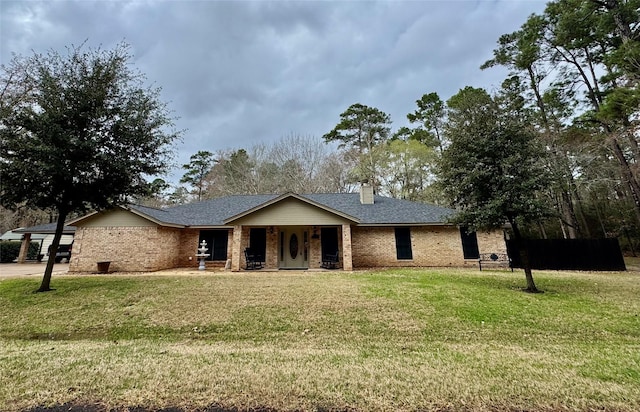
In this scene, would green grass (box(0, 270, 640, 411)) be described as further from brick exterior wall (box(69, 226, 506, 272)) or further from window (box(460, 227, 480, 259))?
window (box(460, 227, 480, 259))

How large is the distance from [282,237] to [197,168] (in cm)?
2352

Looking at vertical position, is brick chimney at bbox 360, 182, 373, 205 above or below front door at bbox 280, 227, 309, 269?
above

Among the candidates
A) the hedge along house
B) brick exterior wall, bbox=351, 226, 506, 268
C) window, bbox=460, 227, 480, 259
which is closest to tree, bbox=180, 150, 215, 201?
the hedge along house

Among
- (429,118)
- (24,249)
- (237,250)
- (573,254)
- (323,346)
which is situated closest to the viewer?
(323,346)

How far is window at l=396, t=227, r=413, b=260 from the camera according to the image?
14766mm

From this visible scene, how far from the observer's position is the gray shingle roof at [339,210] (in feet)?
47.8

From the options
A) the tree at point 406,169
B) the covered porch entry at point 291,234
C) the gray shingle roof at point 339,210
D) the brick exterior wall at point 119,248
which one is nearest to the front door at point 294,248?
the covered porch entry at point 291,234

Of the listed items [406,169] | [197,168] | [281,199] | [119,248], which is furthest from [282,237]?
[197,168]

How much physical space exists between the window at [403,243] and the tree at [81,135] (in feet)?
38.0

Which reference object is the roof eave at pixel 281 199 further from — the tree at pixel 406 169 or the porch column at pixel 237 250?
the tree at pixel 406 169

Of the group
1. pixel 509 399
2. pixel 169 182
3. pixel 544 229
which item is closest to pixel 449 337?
pixel 509 399

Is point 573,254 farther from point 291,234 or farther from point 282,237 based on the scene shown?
point 282,237

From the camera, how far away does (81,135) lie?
8688 millimetres

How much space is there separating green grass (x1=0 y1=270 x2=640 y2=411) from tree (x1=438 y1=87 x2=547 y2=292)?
2.30 metres
